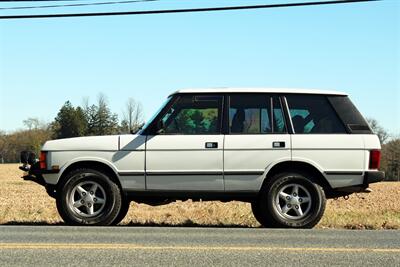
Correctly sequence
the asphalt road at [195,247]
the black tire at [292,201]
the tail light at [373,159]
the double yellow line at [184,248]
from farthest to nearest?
1. the tail light at [373,159]
2. the black tire at [292,201]
3. the double yellow line at [184,248]
4. the asphalt road at [195,247]

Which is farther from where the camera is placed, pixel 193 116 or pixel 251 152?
pixel 193 116

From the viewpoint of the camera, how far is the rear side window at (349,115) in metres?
8.94

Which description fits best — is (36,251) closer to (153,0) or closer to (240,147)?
(240,147)

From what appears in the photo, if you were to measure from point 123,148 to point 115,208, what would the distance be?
2.91ft

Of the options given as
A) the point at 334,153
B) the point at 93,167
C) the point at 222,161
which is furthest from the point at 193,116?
the point at 334,153

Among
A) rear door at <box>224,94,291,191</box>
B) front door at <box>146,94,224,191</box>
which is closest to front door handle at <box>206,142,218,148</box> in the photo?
front door at <box>146,94,224,191</box>

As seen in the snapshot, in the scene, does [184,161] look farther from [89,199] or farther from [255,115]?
[89,199]

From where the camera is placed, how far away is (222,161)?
8.81 m

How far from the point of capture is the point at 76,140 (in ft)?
29.6

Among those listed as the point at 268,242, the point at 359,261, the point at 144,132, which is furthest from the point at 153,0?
the point at 359,261

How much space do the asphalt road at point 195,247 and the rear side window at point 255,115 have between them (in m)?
1.60

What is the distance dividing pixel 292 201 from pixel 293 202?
2 centimetres

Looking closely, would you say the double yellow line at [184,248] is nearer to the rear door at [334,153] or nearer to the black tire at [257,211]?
the rear door at [334,153]

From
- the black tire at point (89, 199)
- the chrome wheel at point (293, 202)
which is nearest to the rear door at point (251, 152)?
the chrome wheel at point (293, 202)
